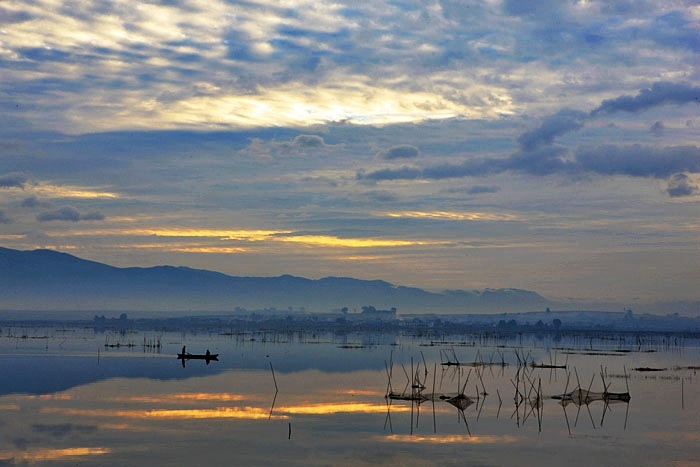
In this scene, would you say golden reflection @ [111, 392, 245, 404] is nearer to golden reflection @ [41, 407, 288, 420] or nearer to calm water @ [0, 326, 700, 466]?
calm water @ [0, 326, 700, 466]

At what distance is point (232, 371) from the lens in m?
52.1

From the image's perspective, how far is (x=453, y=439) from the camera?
28719 millimetres

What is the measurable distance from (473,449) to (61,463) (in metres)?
12.2

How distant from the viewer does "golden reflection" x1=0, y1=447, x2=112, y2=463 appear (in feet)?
77.6

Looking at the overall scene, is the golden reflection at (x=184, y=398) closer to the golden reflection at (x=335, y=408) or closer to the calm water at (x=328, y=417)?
the calm water at (x=328, y=417)

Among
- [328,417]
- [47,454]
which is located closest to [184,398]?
[328,417]

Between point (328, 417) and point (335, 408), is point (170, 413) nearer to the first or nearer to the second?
point (328, 417)

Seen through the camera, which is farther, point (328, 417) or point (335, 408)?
point (335, 408)

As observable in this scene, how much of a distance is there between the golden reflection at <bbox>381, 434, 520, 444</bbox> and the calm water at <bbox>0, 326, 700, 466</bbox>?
0.08 meters

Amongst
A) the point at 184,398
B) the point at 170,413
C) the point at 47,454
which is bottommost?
the point at 47,454

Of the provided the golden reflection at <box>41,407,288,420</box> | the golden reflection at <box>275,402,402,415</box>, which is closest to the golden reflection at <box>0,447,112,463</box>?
the golden reflection at <box>41,407,288,420</box>

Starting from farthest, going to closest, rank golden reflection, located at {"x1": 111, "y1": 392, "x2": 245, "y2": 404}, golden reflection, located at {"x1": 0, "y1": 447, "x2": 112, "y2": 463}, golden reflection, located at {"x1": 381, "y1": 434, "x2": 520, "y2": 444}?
golden reflection, located at {"x1": 111, "y1": 392, "x2": 245, "y2": 404}, golden reflection, located at {"x1": 381, "y1": 434, "x2": 520, "y2": 444}, golden reflection, located at {"x1": 0, "y1": 447, "x2": 112, "y2": 463}

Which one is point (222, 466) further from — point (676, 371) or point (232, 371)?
point (676, 371)

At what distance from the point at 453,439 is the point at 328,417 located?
635 centimetres
